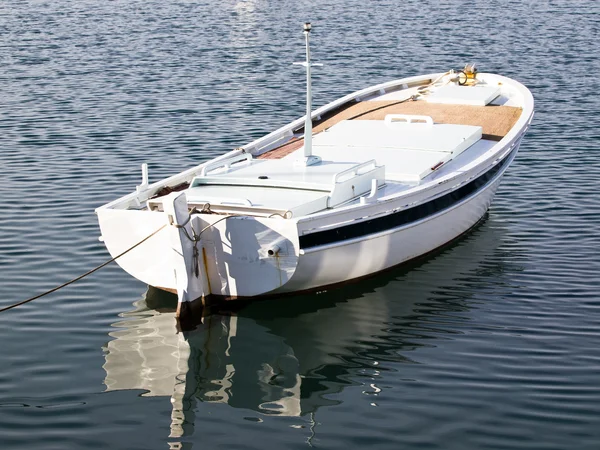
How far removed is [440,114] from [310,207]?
22.6 ft

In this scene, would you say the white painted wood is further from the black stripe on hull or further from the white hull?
the white hull

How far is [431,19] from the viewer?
4550cm

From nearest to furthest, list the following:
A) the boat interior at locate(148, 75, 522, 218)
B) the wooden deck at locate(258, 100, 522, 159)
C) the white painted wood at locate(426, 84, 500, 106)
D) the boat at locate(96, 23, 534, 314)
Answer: the boat at locate(96, 23, 534, 314) → the boat interior at locate(148, 75, 522, 218) → the wooden deck at locate(258, 100, 522, 159) → the white painted wood at locate(426, 84, 500, 106)

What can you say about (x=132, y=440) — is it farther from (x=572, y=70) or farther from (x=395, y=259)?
(x=572, y=70)

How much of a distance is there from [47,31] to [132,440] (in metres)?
34.6

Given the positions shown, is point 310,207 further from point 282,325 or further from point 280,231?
point 282,325

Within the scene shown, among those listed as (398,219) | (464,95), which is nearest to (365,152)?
(398,219)

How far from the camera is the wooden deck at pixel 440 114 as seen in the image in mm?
19344

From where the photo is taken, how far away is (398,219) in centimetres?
1493

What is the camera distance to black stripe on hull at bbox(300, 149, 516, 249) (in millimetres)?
13699

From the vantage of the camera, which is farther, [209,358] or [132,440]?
[209,358]

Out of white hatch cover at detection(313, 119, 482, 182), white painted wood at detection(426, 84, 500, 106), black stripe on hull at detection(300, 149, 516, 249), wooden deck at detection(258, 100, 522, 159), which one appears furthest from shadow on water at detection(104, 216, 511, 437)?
white painted wood at detection(426, 84, 500, 106)

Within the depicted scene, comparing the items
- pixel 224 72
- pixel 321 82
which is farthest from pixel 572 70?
pixel 224 72

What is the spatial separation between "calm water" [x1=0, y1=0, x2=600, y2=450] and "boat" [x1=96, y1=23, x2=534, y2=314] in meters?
0.69
